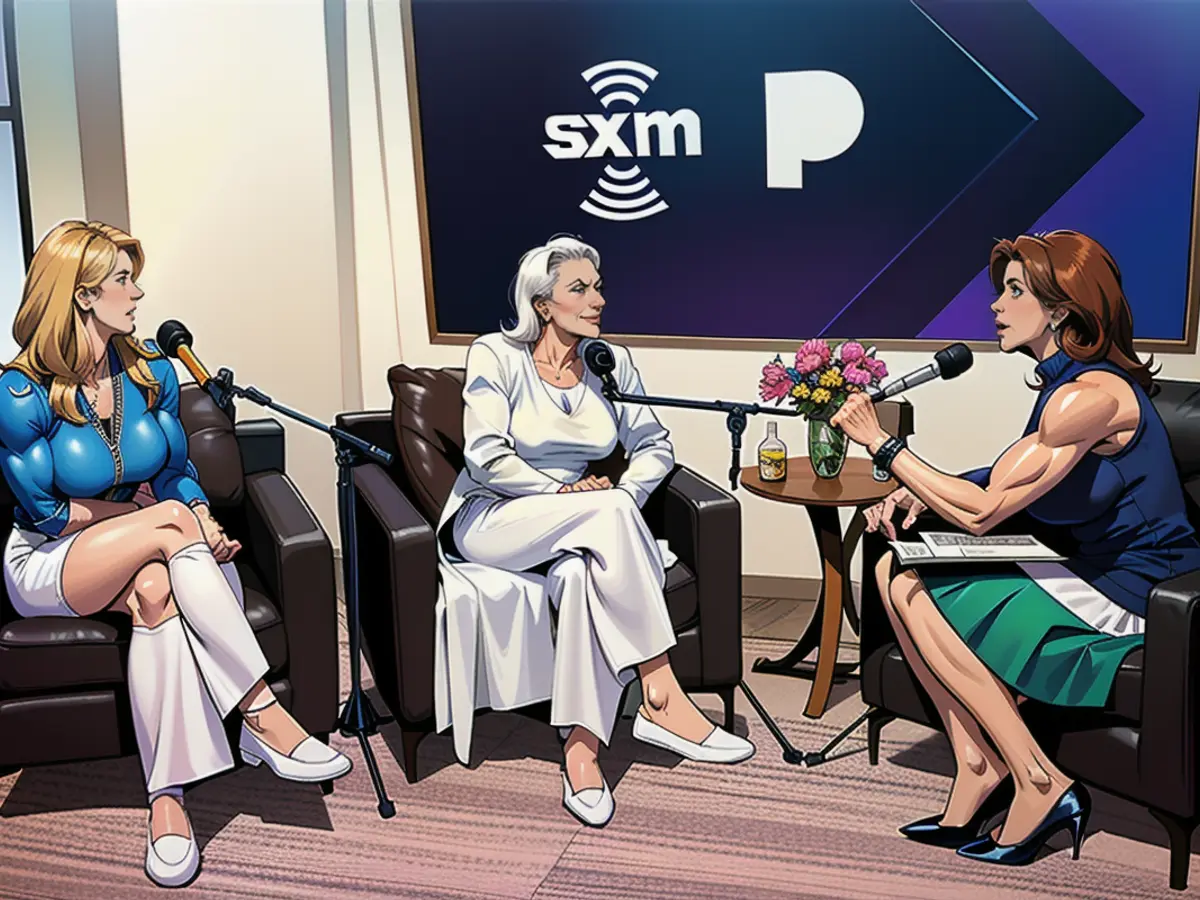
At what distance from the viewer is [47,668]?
3.06 meters

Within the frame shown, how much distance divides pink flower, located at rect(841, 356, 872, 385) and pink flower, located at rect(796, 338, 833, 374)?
64mm

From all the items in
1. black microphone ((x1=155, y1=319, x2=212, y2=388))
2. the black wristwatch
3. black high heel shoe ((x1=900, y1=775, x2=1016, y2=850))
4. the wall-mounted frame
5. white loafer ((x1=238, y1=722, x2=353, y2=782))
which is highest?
the wall-mounted frame

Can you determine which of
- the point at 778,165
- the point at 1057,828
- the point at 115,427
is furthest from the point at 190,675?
the point at 778,165

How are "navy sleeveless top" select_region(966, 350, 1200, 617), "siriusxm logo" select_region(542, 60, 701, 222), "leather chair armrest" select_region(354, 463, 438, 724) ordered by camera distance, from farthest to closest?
1. "siriusxm logo" select_region(542, 60, 701, 222)
2. "leather chair armrest" select_region(354, 463, 438, 724)
3. "navy sleeveless top" select_region(966, 350, 1200, 617)

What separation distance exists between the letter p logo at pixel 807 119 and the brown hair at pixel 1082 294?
1.26 meters

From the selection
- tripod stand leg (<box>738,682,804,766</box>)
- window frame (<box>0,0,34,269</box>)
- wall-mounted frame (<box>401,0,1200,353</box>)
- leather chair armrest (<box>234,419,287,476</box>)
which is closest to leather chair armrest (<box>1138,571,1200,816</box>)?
tripod stand leg (<box>738,682,804,766</box>)

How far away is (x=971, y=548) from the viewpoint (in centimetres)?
312

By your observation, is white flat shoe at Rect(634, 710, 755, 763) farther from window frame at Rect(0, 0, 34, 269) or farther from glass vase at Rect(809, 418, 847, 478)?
window frame at Rect(0, 0, 34, 269)

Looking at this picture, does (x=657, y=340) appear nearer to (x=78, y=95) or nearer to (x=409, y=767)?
(x=409, y=767)

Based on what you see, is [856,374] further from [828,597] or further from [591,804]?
[591,804]

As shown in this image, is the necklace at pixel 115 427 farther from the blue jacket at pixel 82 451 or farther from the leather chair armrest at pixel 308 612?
the leather chair armrest at pixel 308 612

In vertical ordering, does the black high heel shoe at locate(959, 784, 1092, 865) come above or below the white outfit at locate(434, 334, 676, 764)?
below

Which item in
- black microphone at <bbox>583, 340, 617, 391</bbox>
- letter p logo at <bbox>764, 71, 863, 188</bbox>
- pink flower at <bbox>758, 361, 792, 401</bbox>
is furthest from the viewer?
letter p logo at <bbox>764, 71, 863, 188</bbox>

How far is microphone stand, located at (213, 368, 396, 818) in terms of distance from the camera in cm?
306
